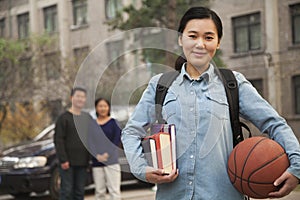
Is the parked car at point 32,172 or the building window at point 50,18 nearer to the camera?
the parked car at point 32,172

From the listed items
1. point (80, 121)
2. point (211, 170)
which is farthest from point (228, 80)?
point (80, 121)

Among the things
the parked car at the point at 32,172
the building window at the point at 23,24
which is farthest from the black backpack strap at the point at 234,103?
the building window at the point at 23,24

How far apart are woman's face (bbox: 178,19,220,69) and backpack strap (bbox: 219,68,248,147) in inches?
5.6

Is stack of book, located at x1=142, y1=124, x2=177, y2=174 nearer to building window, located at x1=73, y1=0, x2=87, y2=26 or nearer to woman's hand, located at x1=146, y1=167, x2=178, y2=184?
woman's hand, located at x1=146, y1=167, x2=178, y2=184

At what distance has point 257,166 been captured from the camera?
3240 millimetres

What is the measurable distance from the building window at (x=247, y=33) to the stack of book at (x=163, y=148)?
23.4 meters

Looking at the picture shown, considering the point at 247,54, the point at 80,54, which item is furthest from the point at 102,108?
the point at 80,54

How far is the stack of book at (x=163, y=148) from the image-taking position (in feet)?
10.5

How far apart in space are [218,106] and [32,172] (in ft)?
31.2

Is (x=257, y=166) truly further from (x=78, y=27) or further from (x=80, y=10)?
(x=78, y=27)

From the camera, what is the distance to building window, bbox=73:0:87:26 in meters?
32.4

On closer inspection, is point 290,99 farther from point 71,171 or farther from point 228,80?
point 228,80

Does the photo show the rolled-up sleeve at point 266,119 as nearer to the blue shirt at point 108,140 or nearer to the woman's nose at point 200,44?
the woman's nose at point 200,44

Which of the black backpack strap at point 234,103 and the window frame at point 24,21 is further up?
the window frame at point 24,21
